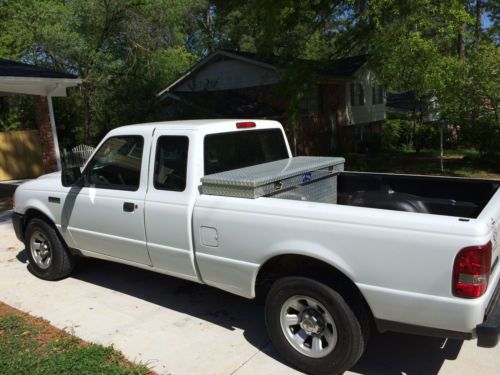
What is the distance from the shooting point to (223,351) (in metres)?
3.85

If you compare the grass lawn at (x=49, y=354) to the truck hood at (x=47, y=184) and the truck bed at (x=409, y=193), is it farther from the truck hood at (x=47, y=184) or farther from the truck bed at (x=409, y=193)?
the truck bed at (x=409, y=193)

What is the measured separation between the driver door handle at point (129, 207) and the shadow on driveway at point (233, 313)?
1118 mm

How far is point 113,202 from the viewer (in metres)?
4.50

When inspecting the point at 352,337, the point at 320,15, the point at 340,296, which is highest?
the point at 320,15

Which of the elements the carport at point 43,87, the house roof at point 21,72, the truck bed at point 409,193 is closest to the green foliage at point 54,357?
the truck bed at point 409,193

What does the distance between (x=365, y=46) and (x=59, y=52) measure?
11.3 metres

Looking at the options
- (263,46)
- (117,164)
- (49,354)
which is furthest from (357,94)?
(49,354)

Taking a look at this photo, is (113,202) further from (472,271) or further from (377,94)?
(377,94)

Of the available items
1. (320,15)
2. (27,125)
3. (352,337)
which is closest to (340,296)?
(352,337)

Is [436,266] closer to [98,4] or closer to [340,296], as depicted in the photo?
[340,296]

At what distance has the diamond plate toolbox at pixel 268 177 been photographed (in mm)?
3592

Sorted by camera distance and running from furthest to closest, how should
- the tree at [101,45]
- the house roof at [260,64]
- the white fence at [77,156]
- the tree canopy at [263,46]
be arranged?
the house roof at [260,64] → the tree at [101,45] → the white fence at [77,156] → the tree canopy at [263,46]

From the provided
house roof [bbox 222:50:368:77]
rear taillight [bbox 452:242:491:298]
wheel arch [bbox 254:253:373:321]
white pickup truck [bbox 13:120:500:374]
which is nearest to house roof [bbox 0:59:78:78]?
white pickup truck [bbox 13:120:500:374]

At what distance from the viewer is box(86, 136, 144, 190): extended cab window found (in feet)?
14.5
